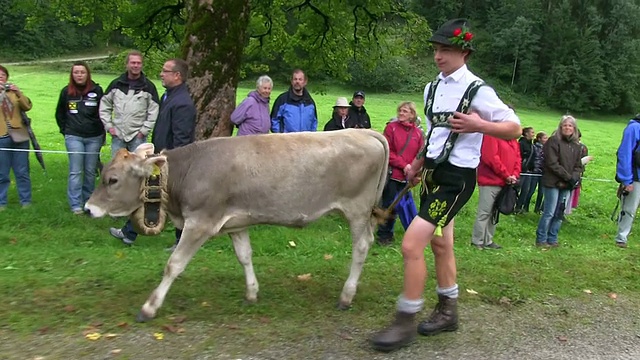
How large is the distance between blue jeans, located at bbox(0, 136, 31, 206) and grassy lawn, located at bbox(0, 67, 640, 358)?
7.8 inches

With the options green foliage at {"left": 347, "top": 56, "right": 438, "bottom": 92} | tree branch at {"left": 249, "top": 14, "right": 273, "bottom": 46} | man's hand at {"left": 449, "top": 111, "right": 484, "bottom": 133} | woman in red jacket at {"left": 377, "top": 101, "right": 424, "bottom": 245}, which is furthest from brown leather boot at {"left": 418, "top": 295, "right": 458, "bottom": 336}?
green foliage at {"left": 347, "top": 56, "right": 438, "bottom": 92}

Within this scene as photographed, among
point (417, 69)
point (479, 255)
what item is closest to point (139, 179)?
point (479, 255)

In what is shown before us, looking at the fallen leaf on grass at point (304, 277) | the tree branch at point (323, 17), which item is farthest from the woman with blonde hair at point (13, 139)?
the tree branch at point (323, 17)

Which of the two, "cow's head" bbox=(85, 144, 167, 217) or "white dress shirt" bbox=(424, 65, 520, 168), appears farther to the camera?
"cow's head" bbox=(85, 144, 167, 217)

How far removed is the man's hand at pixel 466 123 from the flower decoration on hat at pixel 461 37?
0.56 meters

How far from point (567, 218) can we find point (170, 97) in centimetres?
922

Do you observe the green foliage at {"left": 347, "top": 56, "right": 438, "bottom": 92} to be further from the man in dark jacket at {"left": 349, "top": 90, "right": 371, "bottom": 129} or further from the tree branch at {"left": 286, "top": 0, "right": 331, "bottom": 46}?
the man in dark jacket at {"left": 349, "top": 90, "right": 371, "bottom": 129}

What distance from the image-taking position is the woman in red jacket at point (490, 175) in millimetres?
8219

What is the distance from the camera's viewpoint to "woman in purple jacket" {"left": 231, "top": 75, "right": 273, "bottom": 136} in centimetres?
823

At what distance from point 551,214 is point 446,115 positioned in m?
5.58

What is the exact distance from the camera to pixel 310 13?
47.2ft

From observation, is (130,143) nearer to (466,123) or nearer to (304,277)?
(304,277)

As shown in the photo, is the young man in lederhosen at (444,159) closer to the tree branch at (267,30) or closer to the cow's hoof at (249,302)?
the cow's hoof at (249,302)

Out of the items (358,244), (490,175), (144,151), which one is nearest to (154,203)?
(144,151)
